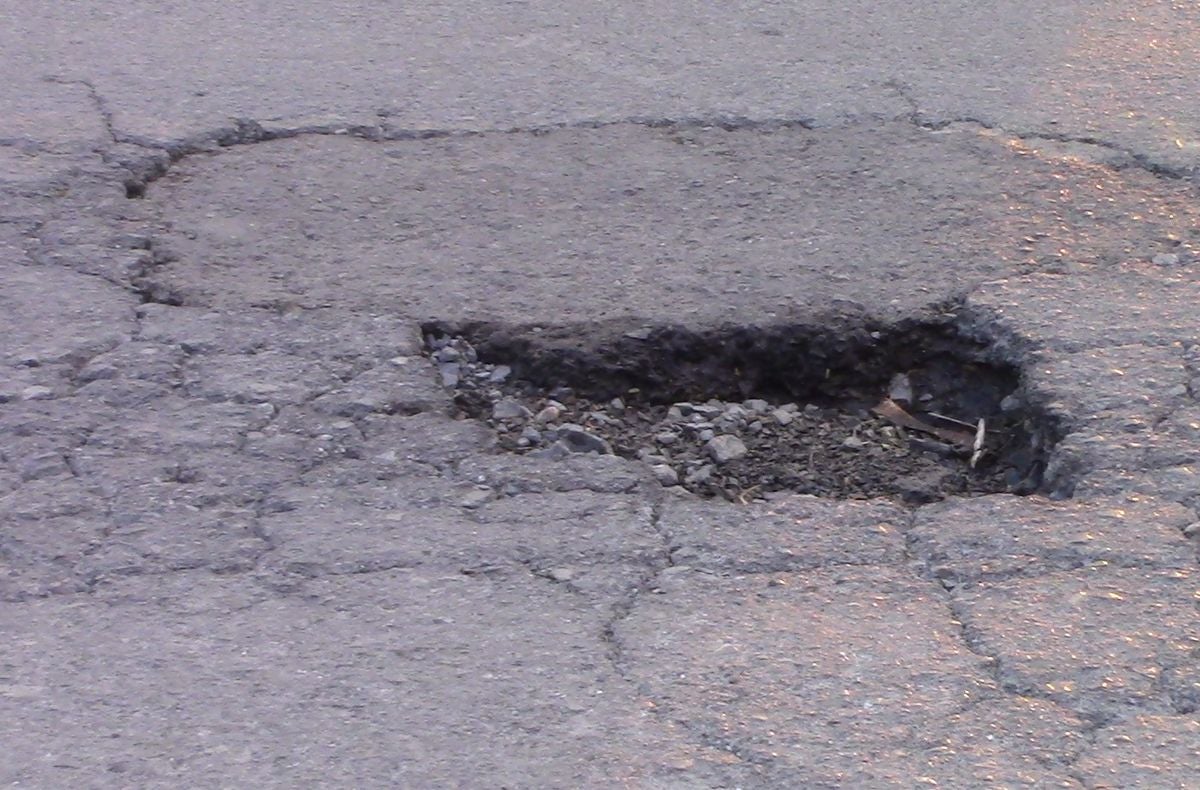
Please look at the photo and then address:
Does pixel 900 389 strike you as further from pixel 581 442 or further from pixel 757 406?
pixel 581 442

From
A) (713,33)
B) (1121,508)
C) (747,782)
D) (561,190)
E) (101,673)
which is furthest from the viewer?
(713,33)

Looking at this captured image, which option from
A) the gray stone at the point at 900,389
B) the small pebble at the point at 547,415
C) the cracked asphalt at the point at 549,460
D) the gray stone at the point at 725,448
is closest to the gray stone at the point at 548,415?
the small pebble at the point at 547,415

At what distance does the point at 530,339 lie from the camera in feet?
11.3

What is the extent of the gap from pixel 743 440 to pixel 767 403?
179mm

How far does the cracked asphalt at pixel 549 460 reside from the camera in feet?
7.84

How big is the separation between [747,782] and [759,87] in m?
2.91

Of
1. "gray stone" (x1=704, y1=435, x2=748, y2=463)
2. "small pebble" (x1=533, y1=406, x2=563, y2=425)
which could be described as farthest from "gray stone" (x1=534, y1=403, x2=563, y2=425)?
"gray stone" (x1=704, y1=435, x2=748, y2=463)

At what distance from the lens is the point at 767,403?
3.40 meters

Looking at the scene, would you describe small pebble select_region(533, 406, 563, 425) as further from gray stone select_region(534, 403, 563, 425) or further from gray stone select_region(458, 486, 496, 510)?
gray stone select_region(458, 486, 496, 510)

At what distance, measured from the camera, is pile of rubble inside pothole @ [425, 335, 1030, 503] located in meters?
3.11

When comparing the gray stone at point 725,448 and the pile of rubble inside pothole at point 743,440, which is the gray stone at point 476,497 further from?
the gray stone at point 725,448

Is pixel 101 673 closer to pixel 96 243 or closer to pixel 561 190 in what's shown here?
pixel 96 243

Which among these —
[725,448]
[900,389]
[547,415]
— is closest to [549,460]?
[547,415]

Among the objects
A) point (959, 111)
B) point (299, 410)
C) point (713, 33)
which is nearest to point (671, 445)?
point (299, 410)
